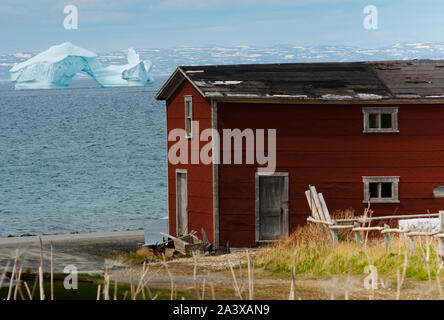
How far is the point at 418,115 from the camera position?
21609 millimetres

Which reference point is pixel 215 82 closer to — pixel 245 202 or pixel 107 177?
pixel 245 202

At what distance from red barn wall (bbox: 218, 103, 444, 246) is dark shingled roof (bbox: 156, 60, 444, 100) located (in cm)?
37

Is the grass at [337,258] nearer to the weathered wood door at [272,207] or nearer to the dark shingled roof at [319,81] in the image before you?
the weathered wood door at [272,207]

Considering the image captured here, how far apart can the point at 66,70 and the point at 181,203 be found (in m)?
107

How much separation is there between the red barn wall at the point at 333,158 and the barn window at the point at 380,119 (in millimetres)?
128

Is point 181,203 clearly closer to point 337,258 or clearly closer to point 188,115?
point 188,115

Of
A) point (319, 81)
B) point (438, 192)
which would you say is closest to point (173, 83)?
point (319, 81)

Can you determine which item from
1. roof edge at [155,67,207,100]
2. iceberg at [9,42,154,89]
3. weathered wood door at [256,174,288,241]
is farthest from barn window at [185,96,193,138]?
iceberg at [9,42,154,89]

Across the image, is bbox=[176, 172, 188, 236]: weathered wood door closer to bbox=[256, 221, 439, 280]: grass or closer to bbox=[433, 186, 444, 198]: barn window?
bbox=[256, 221, 439, 280]: grass

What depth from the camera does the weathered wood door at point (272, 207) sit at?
2128 centimetres

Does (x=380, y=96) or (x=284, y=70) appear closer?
(x=380, y=96)

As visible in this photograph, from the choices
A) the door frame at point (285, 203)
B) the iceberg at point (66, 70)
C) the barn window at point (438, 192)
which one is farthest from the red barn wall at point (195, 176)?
the iceberg at point (66, 70)

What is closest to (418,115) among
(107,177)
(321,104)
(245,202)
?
(321,104)

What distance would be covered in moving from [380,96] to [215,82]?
13.6ft
